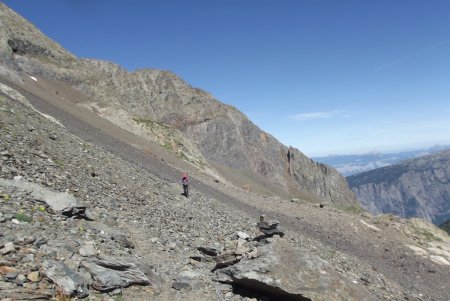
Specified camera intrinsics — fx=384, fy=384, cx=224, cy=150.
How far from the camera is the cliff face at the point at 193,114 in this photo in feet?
246

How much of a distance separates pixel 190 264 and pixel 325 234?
1854cm

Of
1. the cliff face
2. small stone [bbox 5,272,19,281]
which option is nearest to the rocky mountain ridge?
small stone [bbox 5,272,19,281]

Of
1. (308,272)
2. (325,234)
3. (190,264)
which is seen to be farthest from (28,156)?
(325,234)

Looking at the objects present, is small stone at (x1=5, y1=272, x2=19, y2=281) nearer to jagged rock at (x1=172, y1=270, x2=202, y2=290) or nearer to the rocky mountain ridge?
A: the rocky mountain ridge

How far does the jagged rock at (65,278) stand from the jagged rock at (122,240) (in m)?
3.58

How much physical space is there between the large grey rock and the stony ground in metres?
0.38

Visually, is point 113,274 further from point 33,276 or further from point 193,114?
point 193,114

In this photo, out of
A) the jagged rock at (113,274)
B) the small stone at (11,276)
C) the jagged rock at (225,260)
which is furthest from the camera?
the jagged rock at (225,260)

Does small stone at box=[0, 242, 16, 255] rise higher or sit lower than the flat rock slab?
lower

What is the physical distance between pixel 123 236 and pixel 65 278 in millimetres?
4603

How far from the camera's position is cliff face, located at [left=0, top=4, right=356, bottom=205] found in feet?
246

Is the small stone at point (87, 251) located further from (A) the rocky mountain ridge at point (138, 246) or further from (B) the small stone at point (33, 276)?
(B) the small stone at point (33, 276)

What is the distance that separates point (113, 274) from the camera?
1141 cm

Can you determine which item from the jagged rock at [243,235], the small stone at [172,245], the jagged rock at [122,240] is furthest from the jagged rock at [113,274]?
the jagged rock at [243,235]
